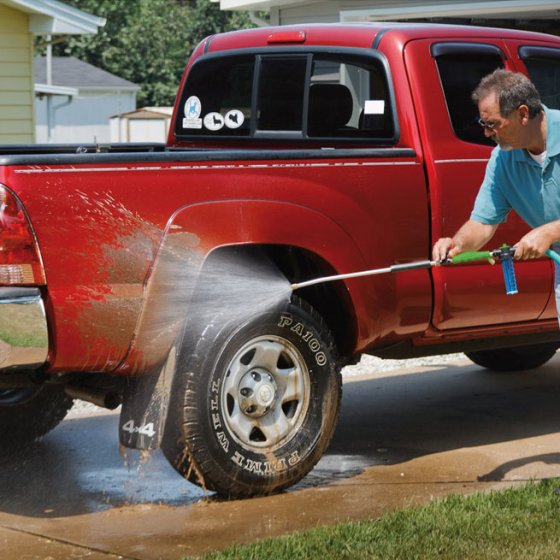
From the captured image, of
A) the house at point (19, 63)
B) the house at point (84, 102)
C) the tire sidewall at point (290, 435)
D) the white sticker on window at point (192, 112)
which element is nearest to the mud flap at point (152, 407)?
the tire sidewall at point (290, 435)

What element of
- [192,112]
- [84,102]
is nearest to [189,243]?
[192,112]

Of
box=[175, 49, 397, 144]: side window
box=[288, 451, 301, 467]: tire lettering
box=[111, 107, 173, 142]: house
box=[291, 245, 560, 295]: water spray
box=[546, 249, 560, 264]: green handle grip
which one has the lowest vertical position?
box=[111, 107, 173, 142]: house

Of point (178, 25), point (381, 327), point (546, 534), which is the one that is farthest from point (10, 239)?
point (178, 25)

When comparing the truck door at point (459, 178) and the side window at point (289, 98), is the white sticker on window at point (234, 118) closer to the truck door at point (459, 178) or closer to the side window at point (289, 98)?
the side window at point (289, 98)

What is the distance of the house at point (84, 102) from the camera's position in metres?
52.2

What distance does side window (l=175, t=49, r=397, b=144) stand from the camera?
7.00m

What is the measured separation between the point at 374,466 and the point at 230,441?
1.17 metres

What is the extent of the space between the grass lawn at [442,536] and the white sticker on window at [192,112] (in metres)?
3.08

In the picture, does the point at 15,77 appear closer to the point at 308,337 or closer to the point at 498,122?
the point at 308,337

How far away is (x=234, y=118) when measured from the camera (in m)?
7.70

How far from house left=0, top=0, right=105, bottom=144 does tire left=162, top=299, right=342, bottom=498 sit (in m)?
11.8

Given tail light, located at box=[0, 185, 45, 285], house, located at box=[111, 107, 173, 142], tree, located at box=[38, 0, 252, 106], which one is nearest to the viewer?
tail light, located at box=[0, 185, 45, 285]

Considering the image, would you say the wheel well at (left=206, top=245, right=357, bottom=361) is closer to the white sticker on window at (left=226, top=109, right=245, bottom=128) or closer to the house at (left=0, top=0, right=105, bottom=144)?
the white sticker on window at (left=226, top=109, right=245, bottom=128)

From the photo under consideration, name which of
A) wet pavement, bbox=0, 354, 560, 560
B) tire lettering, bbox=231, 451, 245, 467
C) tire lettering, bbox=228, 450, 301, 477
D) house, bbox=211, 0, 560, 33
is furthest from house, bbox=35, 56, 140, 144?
tire lettering, bbox=231, 451, 245, 467
